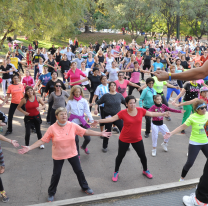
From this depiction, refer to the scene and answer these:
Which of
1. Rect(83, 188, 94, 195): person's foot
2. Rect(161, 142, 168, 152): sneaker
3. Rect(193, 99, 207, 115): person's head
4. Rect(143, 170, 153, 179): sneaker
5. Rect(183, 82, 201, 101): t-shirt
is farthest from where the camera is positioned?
Rect(183, 82, 201, 101): t-shirt

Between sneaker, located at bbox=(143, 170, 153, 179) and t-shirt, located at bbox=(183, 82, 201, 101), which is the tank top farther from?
t-shirt, located at bbox=(183, 82, 201, 101)

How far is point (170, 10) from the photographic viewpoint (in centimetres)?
3922

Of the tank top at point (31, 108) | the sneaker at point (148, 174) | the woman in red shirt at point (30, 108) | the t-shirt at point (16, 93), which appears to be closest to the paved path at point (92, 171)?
the sneaker at point (148, 174)

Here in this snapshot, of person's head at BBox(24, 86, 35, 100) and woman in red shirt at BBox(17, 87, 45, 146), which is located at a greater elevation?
person's head at BBox(24, 86, 35, 100)

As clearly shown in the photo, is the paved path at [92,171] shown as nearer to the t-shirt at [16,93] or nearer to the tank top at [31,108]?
the tank top at [31,108]

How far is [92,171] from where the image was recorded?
5.82m

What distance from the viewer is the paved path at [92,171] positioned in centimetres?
502

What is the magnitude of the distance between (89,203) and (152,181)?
196cm

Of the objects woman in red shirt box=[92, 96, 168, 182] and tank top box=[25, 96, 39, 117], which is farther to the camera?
tank top box=[25, 96, 39, 117]

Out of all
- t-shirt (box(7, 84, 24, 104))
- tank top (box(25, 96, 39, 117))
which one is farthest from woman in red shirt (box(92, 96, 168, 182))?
t-shirt (box(7, 84, 24, 104))

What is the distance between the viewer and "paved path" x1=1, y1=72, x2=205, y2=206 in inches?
198

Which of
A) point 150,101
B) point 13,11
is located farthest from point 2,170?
point 13,11

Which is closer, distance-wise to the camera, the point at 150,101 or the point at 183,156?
the point at 183,156

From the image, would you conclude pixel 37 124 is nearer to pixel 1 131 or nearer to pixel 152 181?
pixel 1 131
